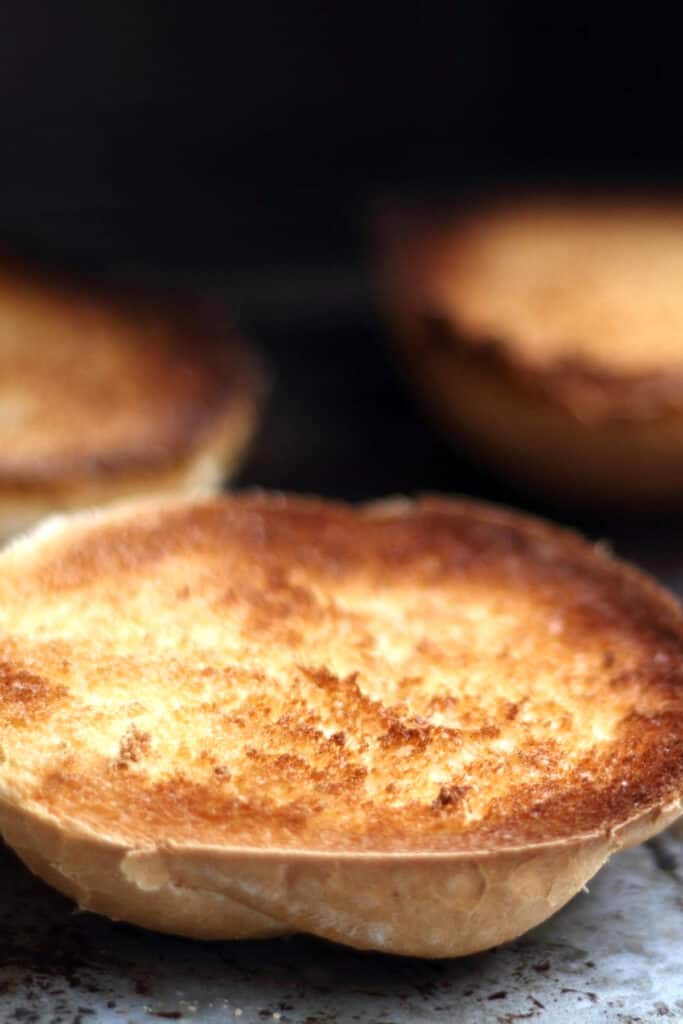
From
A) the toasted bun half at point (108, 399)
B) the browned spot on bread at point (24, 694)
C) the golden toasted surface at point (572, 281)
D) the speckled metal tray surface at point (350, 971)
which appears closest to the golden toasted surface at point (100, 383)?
the toasted bun half at point (108, 399)

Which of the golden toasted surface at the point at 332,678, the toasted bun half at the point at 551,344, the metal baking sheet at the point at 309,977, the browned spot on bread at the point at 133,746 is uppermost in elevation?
the toasted bun half at the point at 551,344

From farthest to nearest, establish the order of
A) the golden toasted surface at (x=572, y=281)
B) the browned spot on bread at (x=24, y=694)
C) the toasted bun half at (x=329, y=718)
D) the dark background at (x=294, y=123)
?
the dark background at (x=294, y=123) → the golden toasted surface at (x=572, y=281) → the browned spot on bread at (x=24, y=694) → the toasted bun half at (x=329, y=718)

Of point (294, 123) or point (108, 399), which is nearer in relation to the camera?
point (108, 399)

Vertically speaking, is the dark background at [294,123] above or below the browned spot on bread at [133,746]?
above

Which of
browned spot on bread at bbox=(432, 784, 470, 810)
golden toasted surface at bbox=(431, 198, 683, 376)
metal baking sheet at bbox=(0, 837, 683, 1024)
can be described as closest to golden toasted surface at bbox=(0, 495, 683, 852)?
browned spot on bread at bbox=(432, 784, 470, 810)

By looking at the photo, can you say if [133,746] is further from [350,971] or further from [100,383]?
[100,383]

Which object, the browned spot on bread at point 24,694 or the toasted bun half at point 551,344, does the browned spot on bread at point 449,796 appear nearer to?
the browned spot on bread at point 24,694

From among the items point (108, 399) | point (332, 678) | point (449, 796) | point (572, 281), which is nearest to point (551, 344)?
point (572, 281)
